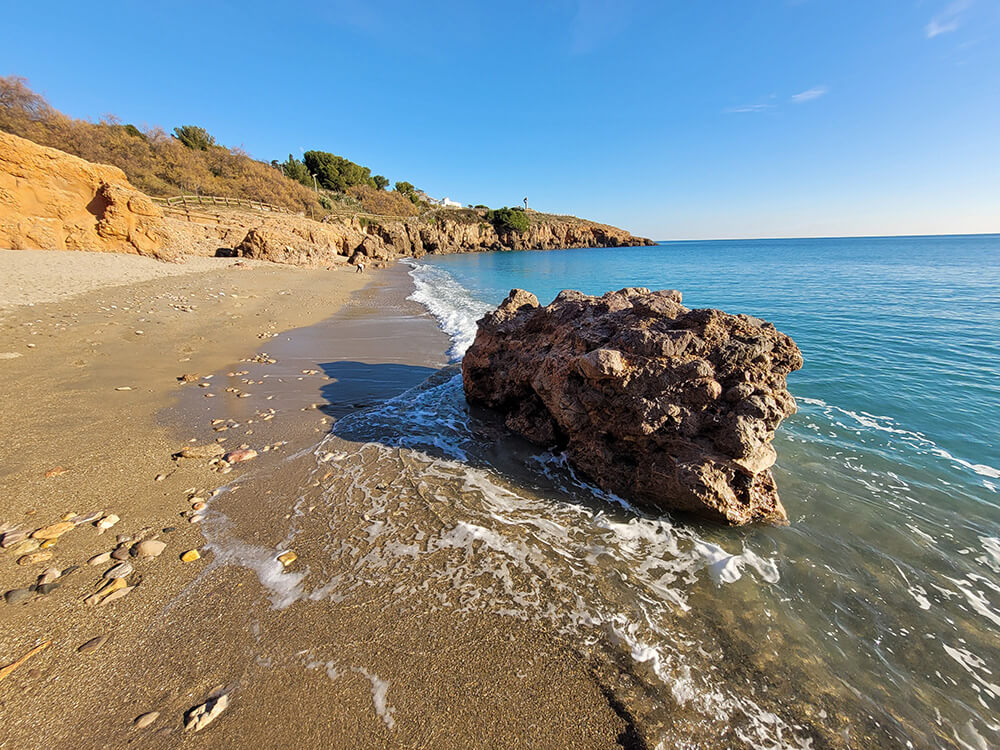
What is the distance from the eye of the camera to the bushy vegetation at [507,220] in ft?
275

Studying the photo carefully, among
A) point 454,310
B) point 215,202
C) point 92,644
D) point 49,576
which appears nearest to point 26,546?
point 49,576

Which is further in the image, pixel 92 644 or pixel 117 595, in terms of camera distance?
pixel 117 595

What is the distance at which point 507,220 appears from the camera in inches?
3297

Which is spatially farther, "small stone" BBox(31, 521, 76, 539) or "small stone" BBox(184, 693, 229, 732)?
"small stone" BBox(31, 521, 76, 539)

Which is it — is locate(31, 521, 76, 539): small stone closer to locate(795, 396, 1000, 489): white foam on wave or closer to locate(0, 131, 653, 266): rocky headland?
locate(795, 396, 1000, 489): white foam on wave

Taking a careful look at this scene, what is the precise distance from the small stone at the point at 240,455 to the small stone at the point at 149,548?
4.43 ft

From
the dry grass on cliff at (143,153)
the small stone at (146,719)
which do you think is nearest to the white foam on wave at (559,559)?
the small stone at (146,719)

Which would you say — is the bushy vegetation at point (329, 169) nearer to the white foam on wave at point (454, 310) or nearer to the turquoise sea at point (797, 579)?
the white foam on wave at point (454, 310)

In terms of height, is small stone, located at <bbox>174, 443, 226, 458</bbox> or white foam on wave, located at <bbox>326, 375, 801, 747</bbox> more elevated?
small stone, located at <bbox>174, 443, 226, 458</bbox>

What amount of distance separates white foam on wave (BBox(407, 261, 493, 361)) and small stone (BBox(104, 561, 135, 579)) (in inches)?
267

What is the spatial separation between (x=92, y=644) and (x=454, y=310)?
14.1m

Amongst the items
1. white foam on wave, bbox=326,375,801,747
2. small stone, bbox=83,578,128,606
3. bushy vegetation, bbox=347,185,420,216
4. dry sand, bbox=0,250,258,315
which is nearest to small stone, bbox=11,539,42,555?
small stone, bbox=83,578,128,606

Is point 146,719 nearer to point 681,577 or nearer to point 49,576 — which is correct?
point 49,576

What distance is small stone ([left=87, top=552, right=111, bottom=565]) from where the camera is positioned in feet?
9.80
